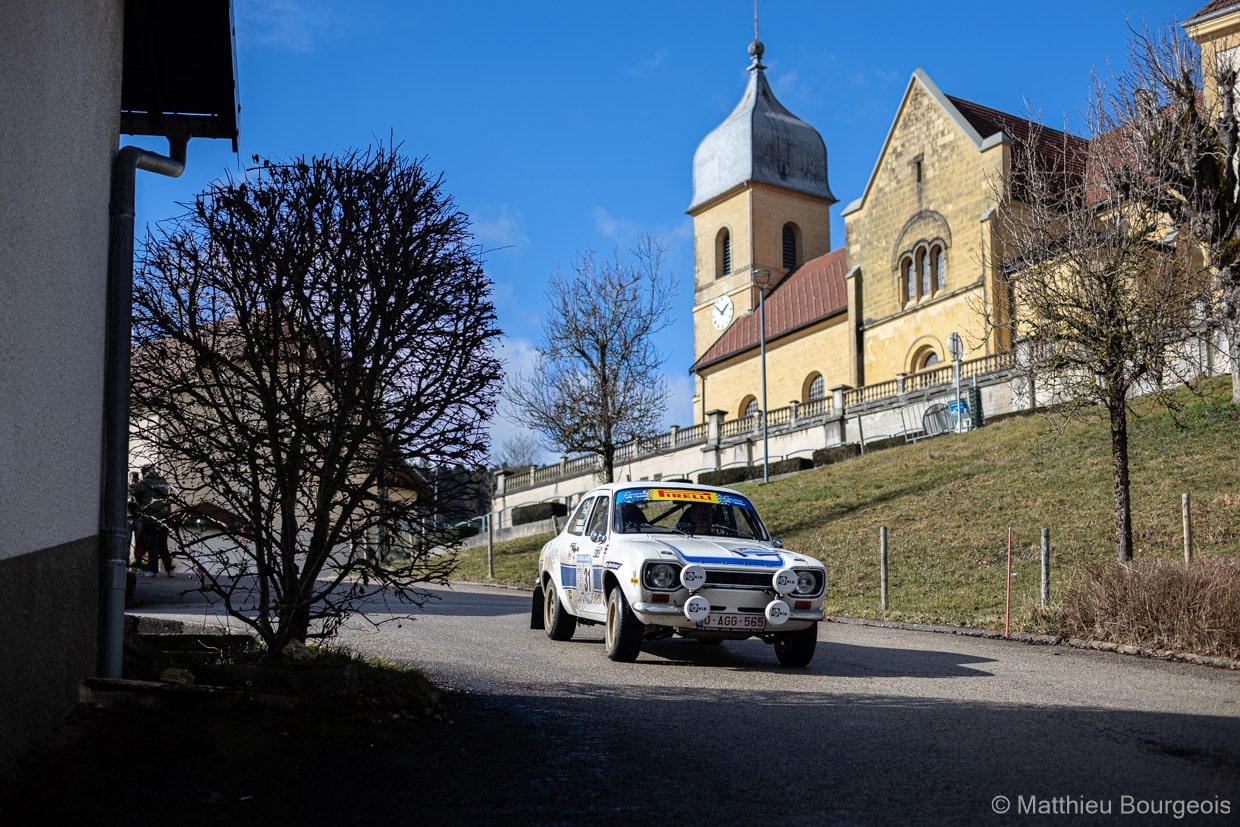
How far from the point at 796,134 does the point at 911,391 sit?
36.9 m

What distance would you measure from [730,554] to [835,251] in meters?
59.4

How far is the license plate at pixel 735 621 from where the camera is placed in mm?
10422

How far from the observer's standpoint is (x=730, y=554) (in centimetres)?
1082

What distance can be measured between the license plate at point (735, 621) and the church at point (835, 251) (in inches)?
932

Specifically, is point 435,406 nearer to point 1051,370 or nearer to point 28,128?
point 28,128

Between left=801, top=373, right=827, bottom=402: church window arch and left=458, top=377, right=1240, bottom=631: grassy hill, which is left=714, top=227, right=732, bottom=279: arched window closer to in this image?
left=801, top=373, right=827, bottom=402: church window arch

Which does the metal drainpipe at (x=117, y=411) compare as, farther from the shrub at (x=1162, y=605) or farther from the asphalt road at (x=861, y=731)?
the shrub at (x=1162, y=605)

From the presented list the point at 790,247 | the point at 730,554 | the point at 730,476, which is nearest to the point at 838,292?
→ the point at 790,247

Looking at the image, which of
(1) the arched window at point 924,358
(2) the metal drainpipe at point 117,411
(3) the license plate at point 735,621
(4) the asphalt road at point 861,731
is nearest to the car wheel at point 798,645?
(4) the asphalt road at point 861,731

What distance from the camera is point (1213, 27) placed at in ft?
107

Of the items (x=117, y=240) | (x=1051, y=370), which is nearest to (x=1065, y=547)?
(x=1051, y=370)

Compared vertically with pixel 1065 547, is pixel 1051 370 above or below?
above

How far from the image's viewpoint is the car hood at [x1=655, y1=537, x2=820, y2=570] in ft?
A: 34.8

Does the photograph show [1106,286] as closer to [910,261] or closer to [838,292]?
[910,261]
